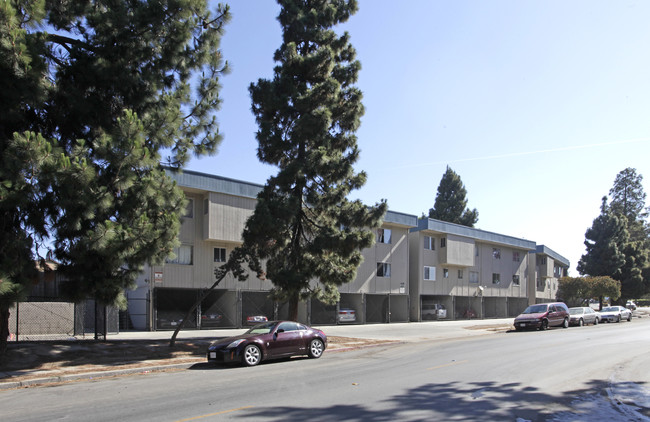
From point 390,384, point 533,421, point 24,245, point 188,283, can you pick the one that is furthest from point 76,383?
point 188,283

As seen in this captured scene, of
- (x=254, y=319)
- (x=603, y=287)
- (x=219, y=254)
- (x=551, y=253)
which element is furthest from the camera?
(x=551, y=253)

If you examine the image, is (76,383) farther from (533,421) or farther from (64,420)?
(533,421)

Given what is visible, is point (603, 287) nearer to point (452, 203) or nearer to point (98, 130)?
point (452, 203)

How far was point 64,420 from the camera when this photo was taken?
7.40 m

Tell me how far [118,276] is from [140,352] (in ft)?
12.9

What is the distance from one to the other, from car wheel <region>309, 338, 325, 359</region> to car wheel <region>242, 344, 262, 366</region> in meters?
2.00

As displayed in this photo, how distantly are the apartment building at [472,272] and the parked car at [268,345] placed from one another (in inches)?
1077

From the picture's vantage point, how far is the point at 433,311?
42.4m

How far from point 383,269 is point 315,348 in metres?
23.5

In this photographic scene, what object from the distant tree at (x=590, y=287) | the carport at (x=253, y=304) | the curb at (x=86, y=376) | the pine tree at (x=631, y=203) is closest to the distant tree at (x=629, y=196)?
the pine tree at (x=631, y=203)

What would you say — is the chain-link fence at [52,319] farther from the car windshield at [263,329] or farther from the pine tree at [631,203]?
the pine tree at [631,203]

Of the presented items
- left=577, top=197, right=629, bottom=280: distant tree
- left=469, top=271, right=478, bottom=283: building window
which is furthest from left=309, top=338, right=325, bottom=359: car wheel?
left=577, top=197, right=629, bottom=280: distant tree

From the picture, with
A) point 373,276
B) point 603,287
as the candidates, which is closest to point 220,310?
point 373,276

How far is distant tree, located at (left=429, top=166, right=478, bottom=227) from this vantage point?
7219 cm
